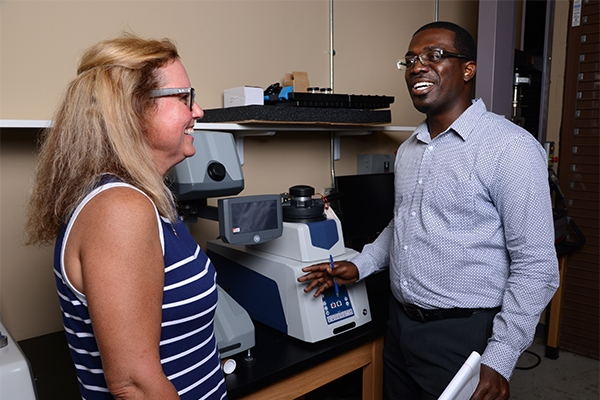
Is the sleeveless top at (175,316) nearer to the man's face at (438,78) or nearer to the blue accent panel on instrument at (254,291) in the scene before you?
the blue accent panel on instrument at (254,291)

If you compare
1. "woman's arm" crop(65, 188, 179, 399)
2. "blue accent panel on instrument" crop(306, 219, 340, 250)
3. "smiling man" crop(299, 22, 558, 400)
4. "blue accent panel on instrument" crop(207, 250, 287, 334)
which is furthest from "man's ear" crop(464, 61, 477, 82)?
"woman's arm" crop(65, 188, 179, 399)

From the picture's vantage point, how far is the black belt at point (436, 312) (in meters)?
1.23

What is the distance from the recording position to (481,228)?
1199 mm

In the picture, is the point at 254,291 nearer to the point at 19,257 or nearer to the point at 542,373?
the point at 19,257

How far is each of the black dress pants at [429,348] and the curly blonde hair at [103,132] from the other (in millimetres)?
862

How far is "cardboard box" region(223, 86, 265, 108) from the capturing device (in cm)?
172

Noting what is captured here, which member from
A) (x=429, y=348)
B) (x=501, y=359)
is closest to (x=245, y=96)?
(x=429, y=348)

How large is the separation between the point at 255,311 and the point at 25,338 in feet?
2.71

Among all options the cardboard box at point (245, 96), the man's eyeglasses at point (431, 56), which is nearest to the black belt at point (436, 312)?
the man's eyeglasses at point (431, 56)

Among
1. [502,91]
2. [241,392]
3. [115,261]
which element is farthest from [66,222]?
[502,91]

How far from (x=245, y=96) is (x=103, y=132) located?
102 cm

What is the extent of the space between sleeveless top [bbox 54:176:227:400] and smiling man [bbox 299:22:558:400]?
0.51 m

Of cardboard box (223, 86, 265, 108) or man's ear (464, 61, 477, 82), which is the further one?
cardboard box (223, 86, 265, 108)

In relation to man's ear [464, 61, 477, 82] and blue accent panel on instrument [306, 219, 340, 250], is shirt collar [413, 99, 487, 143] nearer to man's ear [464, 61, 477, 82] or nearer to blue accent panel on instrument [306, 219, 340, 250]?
man's ear [464, 61, 477, 82]
